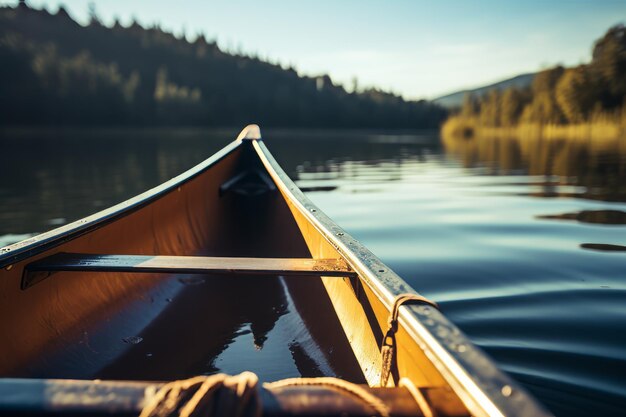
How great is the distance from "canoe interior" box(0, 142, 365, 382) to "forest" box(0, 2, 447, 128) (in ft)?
233

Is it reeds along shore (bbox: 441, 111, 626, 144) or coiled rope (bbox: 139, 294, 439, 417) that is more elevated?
reeds along shore (bbox: 441, 111, 626, 144)

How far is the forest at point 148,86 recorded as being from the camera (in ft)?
224

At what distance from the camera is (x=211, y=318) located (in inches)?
111

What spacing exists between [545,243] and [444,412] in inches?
158

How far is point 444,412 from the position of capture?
2.97ft

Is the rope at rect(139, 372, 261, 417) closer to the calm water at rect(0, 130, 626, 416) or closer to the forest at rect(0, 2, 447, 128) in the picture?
the calm water at rect(0, 130, 626, 416)

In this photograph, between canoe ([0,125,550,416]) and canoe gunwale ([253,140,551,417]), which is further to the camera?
canoe ([0,125,550,416])

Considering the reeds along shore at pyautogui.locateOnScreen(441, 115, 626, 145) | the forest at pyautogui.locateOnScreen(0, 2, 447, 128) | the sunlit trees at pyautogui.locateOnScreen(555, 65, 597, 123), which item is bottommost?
the reeds along shore at pyautogui.locateOnScreen(441, 115, 626, 145)

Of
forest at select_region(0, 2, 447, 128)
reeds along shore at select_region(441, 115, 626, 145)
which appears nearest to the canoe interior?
reeds along shore at select_region(441, 115, 626, 145)

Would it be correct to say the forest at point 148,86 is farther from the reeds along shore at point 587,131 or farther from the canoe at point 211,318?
the canoe at point 211,318

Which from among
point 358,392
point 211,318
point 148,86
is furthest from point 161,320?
point 148,86

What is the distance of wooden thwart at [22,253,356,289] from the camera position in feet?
6.51

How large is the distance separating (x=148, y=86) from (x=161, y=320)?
369 ft

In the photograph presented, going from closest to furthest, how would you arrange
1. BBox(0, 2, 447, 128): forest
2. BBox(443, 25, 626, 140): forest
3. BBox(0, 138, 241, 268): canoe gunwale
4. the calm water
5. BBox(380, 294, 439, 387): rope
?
BBox(380, 294, 439, 387): rope, BBox(0, 138, 241, 268): canoe gunwale, the calm water, BBox(443, 25, 626, 140): forest, BBox(0, 2, 447, 128): forest
